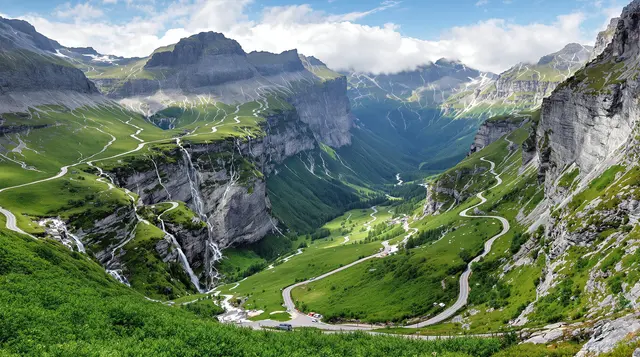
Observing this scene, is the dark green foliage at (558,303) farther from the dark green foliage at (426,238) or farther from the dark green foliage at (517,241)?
the dark green foliage at (426,238)

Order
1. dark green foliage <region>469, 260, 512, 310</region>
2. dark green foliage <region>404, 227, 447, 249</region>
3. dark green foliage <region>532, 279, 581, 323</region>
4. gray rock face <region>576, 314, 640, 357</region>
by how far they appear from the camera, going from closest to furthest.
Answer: gray rock face <region>576, 314, 640, 357</region> → dark green foliage <region>532, 279, 581, 323</region> → dark green foliage <region>469, 260, 512, 310</region> → dark green foliage <region>404, 227, 447, 249</region>

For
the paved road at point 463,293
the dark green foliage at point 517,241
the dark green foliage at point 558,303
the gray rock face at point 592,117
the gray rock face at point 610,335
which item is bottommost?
the paved road at point 463,293

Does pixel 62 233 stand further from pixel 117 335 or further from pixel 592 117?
pixel 592 117

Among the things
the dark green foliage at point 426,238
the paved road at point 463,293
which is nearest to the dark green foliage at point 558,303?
the paved road at point 463,293

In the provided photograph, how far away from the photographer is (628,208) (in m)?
63.0

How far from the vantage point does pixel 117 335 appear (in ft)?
178

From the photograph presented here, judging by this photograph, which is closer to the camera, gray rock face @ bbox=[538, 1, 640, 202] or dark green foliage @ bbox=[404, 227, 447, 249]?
gray rock face @ bbox=[538, 1, 640, 202]

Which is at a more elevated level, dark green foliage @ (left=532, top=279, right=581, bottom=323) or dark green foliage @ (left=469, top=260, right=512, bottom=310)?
dark green foliage @ (left=532, top=279, right=581, bottom=323)

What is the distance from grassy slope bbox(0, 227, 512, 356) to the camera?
46.0 metres

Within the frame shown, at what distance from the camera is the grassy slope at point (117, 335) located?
46.0 meters

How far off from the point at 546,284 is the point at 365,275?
79387mm

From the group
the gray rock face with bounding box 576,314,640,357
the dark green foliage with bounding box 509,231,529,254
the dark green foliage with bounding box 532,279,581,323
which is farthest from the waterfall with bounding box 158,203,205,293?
the gray rock face with bounding box 576,314,640,357

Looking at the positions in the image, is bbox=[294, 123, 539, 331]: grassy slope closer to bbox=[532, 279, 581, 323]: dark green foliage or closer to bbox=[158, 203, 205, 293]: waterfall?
bbox=[532, 279, 581, 323]: dark green foliage

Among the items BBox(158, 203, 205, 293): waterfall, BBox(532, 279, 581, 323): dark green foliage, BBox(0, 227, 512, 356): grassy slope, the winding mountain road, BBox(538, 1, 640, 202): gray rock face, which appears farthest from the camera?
BBox(158, 203, 205, 293): waterfall
